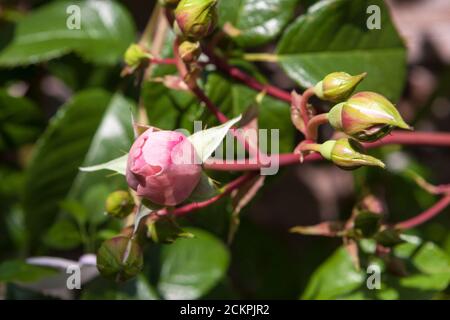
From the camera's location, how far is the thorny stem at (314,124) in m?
0.79

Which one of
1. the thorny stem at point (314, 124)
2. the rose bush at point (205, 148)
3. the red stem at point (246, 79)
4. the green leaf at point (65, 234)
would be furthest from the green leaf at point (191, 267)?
the thorny stem at point (314, 124)

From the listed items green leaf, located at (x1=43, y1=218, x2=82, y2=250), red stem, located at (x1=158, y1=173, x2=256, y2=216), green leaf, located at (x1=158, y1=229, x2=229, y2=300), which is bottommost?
green leaf, located at (x1=158, y1=229, x2=229, y2=300)

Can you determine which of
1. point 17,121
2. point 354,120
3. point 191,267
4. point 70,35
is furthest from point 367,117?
point 17,121

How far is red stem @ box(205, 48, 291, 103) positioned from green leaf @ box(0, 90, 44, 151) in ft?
1.67

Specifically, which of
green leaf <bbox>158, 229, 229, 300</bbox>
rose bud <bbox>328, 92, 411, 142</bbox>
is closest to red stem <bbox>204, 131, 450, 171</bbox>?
rose bud <bbox>328, 92, 411, 142</bbox>

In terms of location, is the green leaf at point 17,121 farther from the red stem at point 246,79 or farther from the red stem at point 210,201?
the red stem at point 210,201

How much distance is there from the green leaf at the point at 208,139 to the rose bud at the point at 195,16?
0.13m

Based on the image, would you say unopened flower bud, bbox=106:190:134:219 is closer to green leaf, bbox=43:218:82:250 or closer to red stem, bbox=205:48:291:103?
red stem, bbox=205:48:291:103

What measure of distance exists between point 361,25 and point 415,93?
3.11ft

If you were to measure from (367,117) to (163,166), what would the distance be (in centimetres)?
21

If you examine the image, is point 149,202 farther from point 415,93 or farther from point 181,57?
point 415,93

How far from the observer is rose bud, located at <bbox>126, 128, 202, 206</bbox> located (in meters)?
0.69

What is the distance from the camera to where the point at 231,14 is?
40.5 inches

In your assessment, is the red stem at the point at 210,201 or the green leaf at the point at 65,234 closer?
the red stem at the point at 210,201
